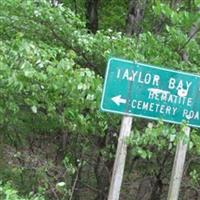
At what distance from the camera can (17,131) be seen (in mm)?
5855

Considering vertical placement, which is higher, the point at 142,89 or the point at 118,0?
the point at 118,0

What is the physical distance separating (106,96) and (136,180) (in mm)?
3243

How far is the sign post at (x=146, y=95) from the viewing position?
3645 millimetres

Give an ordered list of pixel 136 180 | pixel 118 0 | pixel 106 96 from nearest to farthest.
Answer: pixel 106 96 → pixel 136 180 → pixel 118 0

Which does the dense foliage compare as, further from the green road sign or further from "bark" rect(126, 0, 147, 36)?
the green road sign

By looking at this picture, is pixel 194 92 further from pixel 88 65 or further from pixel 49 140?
pixel 49 140

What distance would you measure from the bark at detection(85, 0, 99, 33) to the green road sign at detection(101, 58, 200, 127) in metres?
6.40

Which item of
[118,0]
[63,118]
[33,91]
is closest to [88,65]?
[63,118]

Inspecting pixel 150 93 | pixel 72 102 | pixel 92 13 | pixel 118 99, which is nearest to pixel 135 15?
pixel 72 102

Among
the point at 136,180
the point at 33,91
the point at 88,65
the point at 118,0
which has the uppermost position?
the point at 118,0

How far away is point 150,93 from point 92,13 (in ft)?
23.0

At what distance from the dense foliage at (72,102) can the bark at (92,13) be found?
11.2 feet

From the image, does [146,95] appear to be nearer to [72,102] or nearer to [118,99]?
[118,99]

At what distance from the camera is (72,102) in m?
4.27
